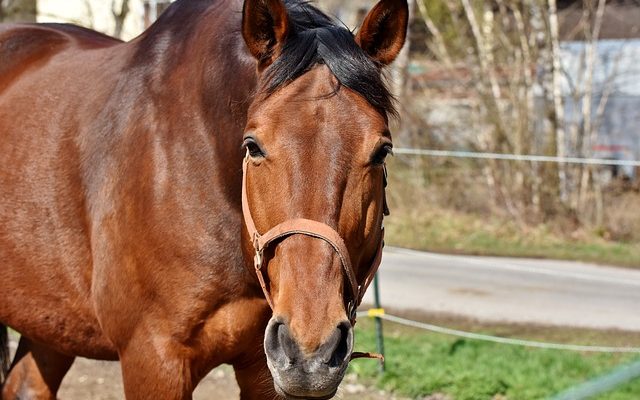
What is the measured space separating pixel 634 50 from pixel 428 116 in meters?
3.39

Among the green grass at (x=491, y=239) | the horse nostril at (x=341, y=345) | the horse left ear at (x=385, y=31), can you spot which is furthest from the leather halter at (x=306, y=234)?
the green grass at (x=491, y=239)

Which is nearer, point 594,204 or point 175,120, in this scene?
point 175,120

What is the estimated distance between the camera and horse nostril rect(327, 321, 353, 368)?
2.48 m

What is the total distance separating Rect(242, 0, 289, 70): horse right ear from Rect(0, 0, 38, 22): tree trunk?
1167cm

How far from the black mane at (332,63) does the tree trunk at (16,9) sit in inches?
464

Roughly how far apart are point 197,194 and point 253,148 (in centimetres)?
55

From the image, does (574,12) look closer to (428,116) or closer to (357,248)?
(428,116)

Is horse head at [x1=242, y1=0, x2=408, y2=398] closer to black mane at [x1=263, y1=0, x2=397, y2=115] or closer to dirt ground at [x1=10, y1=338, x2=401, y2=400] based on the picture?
black mane at [x1=263, y1=0, x2=397, y2=115]

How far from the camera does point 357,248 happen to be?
2.75m

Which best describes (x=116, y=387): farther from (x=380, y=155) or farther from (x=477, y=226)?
(x=477, y=226)

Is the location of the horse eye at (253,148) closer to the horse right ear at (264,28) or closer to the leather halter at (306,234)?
the leather halter at (306,234)

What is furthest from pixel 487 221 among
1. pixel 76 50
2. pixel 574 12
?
pixel 76 50

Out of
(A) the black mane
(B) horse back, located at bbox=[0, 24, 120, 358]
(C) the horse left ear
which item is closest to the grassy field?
(B) horse back, located at bbox=[0, 24, 120, 358]

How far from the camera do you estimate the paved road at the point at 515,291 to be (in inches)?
334
